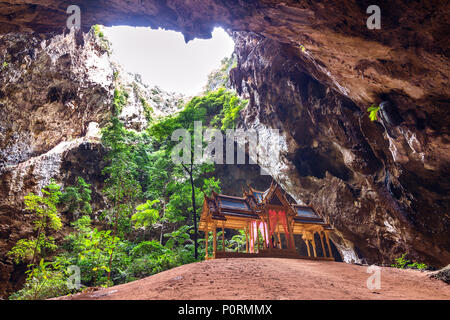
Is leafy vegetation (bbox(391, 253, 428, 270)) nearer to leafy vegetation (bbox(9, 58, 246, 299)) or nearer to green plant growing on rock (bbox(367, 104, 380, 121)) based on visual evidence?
green plant growing on rock (bbox(367, 104, 380, 121))

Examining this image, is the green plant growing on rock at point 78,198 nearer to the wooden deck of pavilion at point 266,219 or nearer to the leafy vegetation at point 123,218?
the leafy vegetation at point 123,218

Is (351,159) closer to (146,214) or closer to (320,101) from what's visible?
(320,101)

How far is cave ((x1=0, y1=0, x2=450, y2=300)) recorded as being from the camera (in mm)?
7172

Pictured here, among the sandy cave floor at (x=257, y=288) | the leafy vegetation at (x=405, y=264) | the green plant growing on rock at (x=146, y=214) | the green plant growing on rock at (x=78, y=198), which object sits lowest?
the leafy vegetation at (x=405, y=264)

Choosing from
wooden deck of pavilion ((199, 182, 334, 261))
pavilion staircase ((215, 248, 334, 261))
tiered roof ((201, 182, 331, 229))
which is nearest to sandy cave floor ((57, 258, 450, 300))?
pavilion staircase ((215, 248, 334, 261))

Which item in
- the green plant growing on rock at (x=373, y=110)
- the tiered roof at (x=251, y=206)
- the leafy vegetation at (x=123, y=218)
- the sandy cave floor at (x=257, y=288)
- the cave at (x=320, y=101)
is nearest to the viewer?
the sandy cave floor at (x=257, y=288)

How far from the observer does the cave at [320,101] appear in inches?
282

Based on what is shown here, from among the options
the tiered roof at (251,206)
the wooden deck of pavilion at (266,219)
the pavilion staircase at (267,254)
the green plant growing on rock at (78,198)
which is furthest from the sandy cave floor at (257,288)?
the green plant growing on rock at (78,198)

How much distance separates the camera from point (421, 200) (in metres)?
9.85

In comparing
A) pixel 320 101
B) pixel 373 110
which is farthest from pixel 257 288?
pixel 320 101

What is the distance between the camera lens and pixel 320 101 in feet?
42.6

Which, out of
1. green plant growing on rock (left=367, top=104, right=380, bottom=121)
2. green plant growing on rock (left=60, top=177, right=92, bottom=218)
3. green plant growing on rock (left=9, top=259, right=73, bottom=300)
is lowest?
green plant growing on rock (left=9, top=259, right=73, bottom=300)

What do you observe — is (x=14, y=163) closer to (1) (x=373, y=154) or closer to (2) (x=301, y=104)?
(2) (x=301, y=104)
